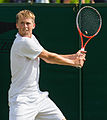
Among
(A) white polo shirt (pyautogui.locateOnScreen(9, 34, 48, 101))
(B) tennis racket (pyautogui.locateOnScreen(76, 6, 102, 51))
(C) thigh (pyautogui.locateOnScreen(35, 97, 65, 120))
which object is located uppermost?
(B) tennis racket (pyautogui.locateOnScreen(76, 6, 102, 51))

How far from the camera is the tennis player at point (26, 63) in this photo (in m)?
5.29

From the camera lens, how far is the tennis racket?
5.93 m

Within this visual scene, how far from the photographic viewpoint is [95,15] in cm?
597

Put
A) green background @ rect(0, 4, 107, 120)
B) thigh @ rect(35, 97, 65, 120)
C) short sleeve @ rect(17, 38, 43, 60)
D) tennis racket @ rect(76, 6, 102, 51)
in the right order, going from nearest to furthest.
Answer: short sleeve @ rect(17, 38, 43, 60)
thigh @ rect(35, 97, 65, 120)
tennis racket @ rect(76, 6, 102, 51)
green background @ rect(0, 4, 107, 120)

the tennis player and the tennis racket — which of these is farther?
the tennis racket

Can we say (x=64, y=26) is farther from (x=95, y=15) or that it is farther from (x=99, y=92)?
(x=99, y=92)

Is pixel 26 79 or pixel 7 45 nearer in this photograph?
pixel 26 79

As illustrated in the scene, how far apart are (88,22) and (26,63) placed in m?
1.31

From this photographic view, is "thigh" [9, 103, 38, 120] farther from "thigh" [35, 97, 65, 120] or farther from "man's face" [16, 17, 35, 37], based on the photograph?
"man's face" [16, 17, 35, 37]

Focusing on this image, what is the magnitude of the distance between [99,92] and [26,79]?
1.52 m

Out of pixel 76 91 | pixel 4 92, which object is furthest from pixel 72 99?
pixel 4 92

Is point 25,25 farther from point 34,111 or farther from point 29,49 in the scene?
point 34,111

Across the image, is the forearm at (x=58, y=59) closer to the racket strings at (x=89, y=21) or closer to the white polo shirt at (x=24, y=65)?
the white polo shirt at (x=24, y=65)

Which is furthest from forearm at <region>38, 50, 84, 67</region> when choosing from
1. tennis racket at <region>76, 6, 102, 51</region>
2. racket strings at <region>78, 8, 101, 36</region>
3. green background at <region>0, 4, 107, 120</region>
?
green background at <region>0, 4, 107, 120</region>
